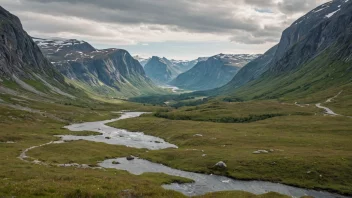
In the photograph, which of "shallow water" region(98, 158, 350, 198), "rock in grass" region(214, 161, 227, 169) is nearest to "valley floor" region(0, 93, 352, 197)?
"rock in grass" region(214, 161, 227, 169)

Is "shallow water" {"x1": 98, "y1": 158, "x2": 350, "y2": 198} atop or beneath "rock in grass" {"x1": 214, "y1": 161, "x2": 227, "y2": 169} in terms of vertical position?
beneath

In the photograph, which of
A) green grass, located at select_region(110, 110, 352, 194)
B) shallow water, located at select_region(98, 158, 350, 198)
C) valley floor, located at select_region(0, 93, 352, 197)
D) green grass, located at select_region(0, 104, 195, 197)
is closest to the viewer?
green grass, located at select_region(0, 104, 195, 197)

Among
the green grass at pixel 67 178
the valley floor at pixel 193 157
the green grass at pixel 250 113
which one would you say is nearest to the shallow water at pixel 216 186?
the valley floor at pixel 193 157

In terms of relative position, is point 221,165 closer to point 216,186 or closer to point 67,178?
point 216,186

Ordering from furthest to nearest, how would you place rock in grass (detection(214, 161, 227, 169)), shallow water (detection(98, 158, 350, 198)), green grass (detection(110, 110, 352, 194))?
rock in grass (detection(214, 161, 227, 169))
green grass (detection(110, 110, 352, 194))
shallow water (detection(98, 158, 350, 198))

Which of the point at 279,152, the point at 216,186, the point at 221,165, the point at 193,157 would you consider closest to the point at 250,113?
the point at 279,152

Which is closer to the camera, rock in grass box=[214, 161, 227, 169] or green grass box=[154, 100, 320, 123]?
rock in grass box=[214, 161, 227, 169]

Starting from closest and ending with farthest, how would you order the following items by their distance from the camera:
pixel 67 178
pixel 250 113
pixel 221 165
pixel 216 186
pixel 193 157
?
pixel 67 178
pixel 216 186
pixel 221 165
pixel 193 157
pixel 250 113

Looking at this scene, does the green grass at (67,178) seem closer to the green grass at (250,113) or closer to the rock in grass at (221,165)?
the rock in grass at (221,165)

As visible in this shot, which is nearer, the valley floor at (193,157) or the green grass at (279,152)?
the valley floor at (193,157)

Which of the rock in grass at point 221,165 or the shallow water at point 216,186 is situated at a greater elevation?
the rock in grass at point 221,165

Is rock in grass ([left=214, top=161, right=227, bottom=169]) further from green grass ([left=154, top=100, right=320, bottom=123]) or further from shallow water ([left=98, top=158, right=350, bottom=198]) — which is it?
green grass ([left=154, top=100, right=320, bottom=123])

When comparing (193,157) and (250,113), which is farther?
(250,113)

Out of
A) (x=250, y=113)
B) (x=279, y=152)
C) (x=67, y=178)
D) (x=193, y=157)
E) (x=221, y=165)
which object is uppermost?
(x=67, y=178)
